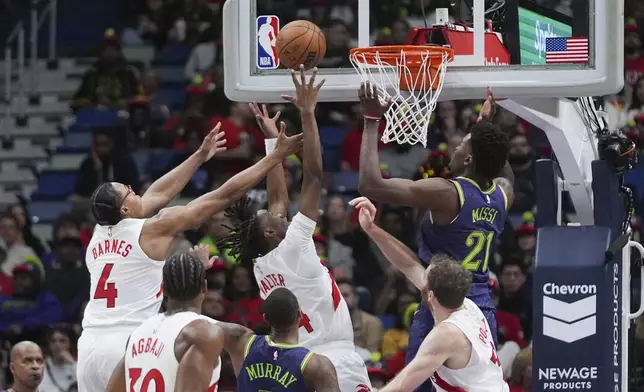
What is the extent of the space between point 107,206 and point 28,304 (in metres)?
4.50

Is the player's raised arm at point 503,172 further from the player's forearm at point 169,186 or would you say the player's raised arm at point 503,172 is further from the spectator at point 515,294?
the spectator at point 515,294

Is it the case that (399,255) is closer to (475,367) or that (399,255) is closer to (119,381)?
(475,367)

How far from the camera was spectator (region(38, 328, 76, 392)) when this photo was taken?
10945mm

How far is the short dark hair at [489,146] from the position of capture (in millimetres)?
7605

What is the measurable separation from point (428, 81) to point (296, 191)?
194 inches

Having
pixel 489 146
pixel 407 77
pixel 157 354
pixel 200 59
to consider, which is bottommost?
pixel 157 354

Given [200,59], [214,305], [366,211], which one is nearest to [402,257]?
[366,211]

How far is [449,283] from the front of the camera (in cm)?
695

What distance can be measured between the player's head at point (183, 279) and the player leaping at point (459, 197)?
3.58ft

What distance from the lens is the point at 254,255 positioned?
804 cm

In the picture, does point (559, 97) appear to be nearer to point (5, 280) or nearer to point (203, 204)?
point (203, 204)

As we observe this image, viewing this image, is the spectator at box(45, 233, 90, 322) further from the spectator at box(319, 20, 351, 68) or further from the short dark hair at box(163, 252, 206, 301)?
the short dark hair at box(163, 252, 206, 301)

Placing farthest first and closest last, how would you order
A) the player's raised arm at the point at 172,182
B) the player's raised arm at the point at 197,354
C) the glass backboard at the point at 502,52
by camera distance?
1. the player's raised arm at the point at 172,182
2. the glass backboard at the point at 502,52
3. the player's raised arm at the point at 197,354

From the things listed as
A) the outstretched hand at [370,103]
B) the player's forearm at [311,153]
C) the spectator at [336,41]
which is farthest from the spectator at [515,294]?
the outstretched hand at [370,103]
